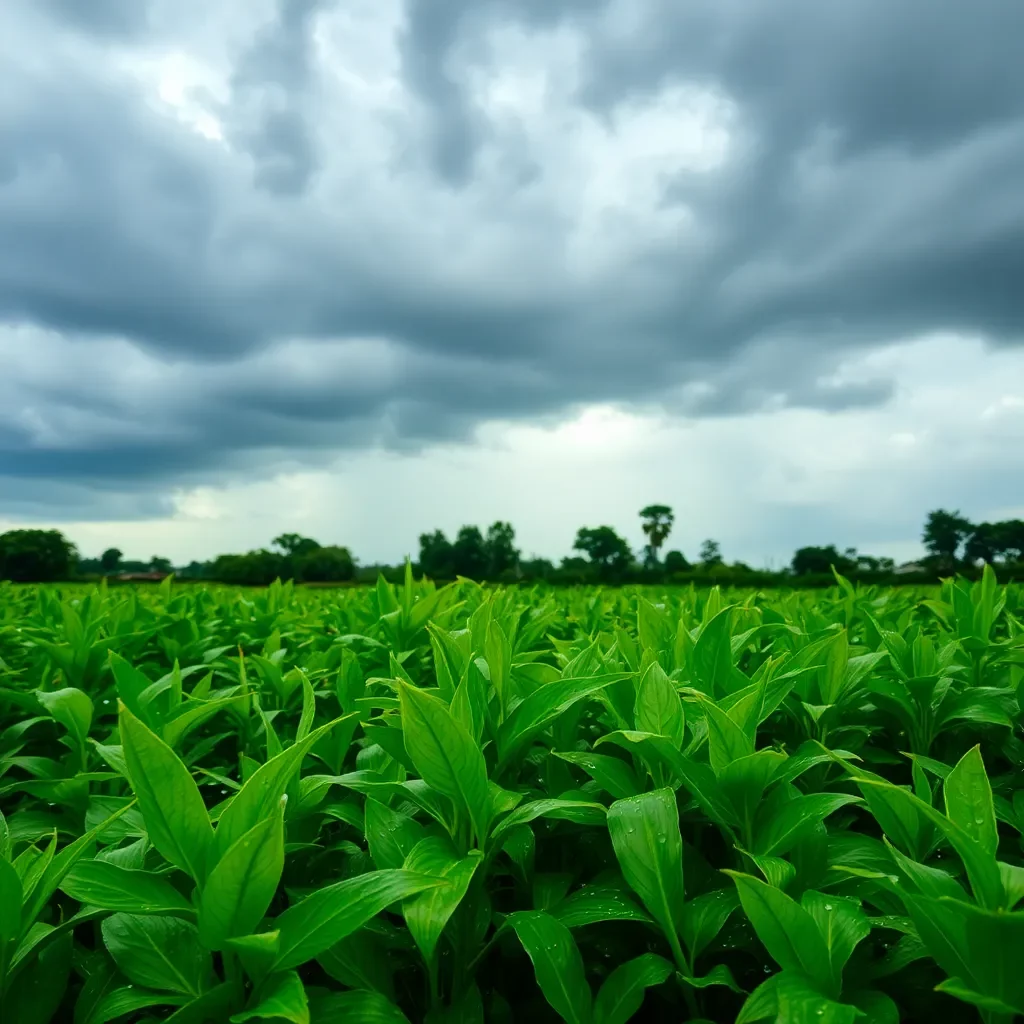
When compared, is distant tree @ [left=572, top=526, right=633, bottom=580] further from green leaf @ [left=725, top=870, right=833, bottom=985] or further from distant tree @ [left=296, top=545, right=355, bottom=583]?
green leaf @ [left=725, top=870, right=833, bottom=985]

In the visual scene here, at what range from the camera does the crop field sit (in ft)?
3.60

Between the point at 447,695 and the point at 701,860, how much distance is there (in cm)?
58

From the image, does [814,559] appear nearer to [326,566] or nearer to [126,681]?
[326,566]

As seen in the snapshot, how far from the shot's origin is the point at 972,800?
1.28 metres

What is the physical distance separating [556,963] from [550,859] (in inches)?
16.6

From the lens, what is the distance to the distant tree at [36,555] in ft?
133

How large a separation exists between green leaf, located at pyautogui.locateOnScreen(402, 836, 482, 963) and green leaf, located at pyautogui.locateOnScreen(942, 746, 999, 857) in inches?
30.4

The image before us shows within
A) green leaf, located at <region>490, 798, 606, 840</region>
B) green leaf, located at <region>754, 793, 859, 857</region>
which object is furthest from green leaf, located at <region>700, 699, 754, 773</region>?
green leaf, located at <region>490, 798, 606, 840</region>

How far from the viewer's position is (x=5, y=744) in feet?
8.38

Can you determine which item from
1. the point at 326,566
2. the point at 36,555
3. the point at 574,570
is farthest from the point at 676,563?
the point at 36,555

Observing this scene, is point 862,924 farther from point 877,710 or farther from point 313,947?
point 877,710

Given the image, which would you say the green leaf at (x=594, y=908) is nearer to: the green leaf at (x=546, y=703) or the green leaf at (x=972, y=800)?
the green leaf at (x=546, y=703)

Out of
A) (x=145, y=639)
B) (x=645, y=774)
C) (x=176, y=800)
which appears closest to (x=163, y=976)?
(x=176, y=800)

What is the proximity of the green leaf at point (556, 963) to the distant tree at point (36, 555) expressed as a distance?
44.4m
